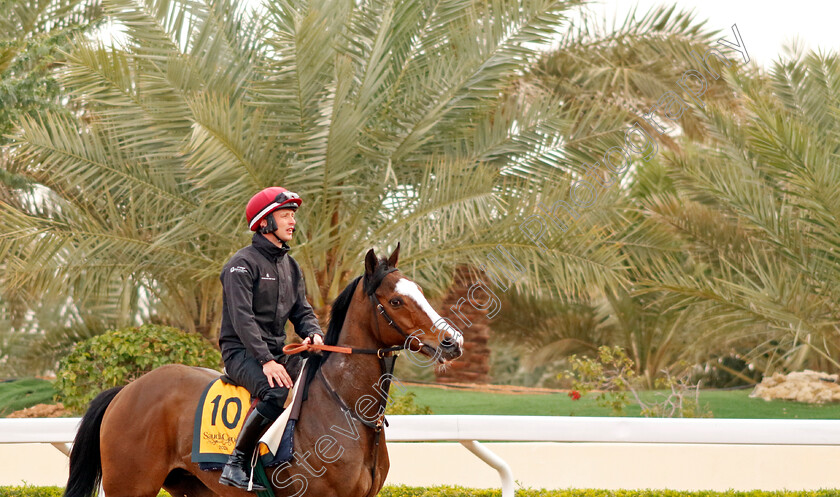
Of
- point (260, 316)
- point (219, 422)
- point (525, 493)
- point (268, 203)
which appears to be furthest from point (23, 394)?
point (268, 203)

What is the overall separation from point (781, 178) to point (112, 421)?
869 centimetres

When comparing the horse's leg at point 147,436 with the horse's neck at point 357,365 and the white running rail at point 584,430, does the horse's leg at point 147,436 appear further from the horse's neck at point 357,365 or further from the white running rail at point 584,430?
the white running rail at point 584,430

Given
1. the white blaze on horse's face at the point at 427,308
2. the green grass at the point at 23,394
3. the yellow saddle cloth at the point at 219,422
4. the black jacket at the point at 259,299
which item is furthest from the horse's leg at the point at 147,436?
the green grass at the point at 23,394

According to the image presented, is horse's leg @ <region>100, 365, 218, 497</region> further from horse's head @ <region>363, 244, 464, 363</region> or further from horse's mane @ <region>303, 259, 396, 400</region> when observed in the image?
horse's head @ <region>363, 244, 464, 363</region>

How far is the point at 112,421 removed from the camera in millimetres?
4492

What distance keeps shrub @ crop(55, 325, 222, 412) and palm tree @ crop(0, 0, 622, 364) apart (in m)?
0.89

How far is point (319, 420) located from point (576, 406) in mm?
7622

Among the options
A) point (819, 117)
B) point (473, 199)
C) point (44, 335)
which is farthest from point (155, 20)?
point (819, 117)

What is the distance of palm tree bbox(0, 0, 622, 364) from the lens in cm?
923

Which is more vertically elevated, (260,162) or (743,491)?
(260,162)

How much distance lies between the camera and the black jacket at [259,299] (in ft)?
13.1

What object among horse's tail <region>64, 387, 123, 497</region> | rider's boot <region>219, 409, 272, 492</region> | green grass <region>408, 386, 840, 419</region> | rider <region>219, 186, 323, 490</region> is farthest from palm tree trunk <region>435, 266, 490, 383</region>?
rider's boot <region>219, 409, 272, 492</region>

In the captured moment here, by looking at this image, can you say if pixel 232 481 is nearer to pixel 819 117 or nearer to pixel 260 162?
pixel 260 162

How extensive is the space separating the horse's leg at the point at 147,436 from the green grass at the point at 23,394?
804cm
